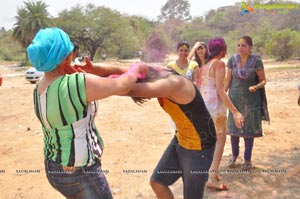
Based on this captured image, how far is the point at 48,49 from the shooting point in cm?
164

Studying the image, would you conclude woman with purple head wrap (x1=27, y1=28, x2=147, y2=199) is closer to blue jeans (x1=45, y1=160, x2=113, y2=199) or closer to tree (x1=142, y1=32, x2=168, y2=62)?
blue jeans (x1=45, y1=160, x2=113, y2=199)

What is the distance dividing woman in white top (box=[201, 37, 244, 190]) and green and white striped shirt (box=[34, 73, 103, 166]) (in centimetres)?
181

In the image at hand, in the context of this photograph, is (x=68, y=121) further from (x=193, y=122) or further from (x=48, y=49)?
(x=193, y=122)

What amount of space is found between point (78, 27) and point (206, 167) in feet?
121

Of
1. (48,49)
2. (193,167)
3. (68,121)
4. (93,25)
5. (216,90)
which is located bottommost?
(193,167)

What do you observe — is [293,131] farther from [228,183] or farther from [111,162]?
[111,162]

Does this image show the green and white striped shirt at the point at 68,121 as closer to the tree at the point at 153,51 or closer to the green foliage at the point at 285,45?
the tree at the point at 153,51

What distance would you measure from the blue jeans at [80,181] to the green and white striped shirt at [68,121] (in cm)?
5

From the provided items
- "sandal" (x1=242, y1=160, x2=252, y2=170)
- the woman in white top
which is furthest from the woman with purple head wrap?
"sandal" (x1=242, y1=160, x2=252, y2=170)

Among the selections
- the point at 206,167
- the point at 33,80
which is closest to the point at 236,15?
the point at 33,80

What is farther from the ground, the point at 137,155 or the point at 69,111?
the point at 69,111

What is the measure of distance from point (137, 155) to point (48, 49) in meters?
3.26

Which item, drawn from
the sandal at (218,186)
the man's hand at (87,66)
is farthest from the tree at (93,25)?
the man's hand at (87,66)

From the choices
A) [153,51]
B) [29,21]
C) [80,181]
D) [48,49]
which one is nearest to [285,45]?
[153,51]
